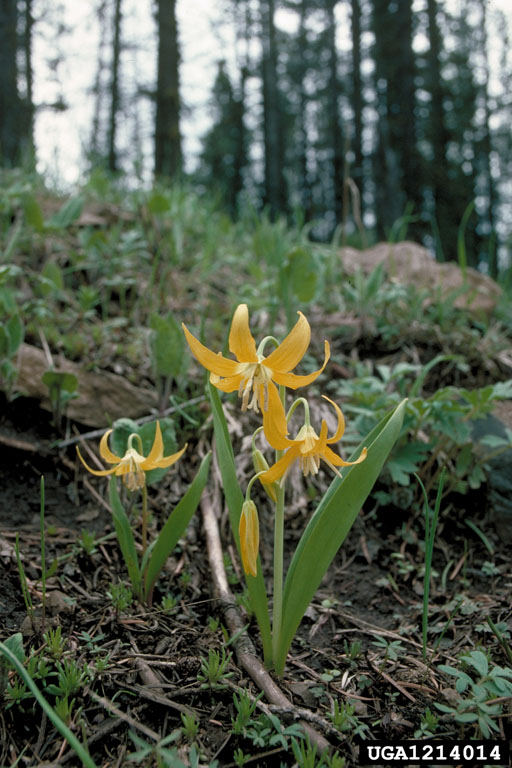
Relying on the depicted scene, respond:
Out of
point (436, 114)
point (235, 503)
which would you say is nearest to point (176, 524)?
point (235, 503)

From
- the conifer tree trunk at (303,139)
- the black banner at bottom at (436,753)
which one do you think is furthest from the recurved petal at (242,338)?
the conifer tree trunk at (303,139)

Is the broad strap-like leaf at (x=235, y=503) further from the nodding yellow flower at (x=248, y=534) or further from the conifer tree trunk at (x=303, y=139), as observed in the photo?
the conifer tree trunk at (x=303, y=139)

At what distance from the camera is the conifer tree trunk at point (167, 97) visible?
661 centimetres

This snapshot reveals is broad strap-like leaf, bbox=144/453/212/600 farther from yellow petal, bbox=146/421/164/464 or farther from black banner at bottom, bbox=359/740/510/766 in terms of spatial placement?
black banner at bottom, bbox=359/740/510/766

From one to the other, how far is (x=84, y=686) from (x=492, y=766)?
909mm

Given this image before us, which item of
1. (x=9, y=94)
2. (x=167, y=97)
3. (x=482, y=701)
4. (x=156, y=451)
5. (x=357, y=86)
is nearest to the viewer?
(x=482, y=701)

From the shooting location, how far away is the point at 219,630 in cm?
153

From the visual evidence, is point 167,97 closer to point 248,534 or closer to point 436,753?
point 248,534

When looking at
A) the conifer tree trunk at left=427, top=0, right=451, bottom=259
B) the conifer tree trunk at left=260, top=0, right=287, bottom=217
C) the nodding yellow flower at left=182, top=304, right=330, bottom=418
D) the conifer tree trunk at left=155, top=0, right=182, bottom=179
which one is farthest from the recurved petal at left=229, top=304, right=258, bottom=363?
the conifer tree trunk at left=427, top=0, right=451, bottom=259

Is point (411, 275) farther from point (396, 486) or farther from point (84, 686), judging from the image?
point (84, 686)

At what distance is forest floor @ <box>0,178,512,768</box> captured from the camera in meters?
1.16

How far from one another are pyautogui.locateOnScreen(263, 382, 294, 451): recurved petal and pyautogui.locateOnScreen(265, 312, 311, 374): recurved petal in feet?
0.18

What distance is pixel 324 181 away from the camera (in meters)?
33.2

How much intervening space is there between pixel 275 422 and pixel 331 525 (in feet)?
1.15
